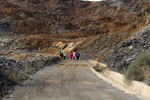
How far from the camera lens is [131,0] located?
345 feet

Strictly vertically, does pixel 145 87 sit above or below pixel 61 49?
above

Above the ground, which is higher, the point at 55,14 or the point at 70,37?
the point at 55,14

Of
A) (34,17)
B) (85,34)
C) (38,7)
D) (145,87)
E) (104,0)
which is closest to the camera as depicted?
(145,87)

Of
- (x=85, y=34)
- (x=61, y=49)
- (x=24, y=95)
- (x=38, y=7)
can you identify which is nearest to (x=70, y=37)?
(x=85, y=34)

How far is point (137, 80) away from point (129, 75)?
1.59 ft

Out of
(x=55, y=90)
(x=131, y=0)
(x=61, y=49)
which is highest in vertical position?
(x=131, y=0)

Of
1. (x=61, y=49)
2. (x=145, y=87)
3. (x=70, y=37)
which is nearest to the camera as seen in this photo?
(x=145, y=87)

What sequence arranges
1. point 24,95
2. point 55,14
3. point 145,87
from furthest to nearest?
point 55,14 < point 145,87 < point 24,95

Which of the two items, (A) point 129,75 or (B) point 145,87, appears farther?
(A) point 129,75

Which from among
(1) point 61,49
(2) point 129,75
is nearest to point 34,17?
(1) point 61,49

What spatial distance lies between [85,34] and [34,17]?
24975 millimetres

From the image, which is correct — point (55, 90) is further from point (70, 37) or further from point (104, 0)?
point (104, 0)

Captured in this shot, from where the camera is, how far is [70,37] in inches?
2586

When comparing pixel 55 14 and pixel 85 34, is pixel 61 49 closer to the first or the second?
pixel 85 34
